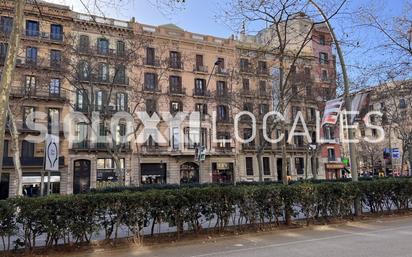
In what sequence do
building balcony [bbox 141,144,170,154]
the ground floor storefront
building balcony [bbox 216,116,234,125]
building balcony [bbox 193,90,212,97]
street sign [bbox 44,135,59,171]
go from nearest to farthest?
street sign [bbox 44,135,59,171] → the ground floor storefront → building balcony [bbox 141,144,170,154] → building balcony [bbox 193,90,212,97] → building balcony [bbox 216,116,234,125]

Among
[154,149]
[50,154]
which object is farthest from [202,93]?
[50,154]

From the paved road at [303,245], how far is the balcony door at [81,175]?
3127cm

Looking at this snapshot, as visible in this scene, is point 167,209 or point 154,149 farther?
point 154,149

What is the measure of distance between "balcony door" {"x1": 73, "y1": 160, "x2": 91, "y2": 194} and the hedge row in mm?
30454

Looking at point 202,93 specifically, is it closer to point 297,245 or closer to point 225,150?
point 225,150

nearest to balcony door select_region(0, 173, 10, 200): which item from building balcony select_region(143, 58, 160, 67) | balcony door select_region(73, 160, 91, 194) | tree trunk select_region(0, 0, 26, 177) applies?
balcony door select_region(73, 160, 91, 194)

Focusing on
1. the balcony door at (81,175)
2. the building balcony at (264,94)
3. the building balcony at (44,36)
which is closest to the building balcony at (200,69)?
the building balcony at (264,94)

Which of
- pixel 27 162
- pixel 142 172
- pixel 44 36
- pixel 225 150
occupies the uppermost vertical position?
pixel 44 36

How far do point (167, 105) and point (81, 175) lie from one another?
12.5 m

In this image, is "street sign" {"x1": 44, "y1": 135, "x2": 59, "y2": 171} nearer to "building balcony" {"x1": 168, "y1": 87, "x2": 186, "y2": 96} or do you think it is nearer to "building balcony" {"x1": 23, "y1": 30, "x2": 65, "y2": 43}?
"building balcony" {"x1": 23, "y1": 30, "x2": 65, "y2": 43}

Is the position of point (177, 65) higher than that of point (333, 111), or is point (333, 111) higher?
point (177, 65)

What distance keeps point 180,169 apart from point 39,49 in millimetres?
19618

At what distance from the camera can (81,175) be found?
125 feet

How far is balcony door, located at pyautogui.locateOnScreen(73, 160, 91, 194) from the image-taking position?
124 feet
